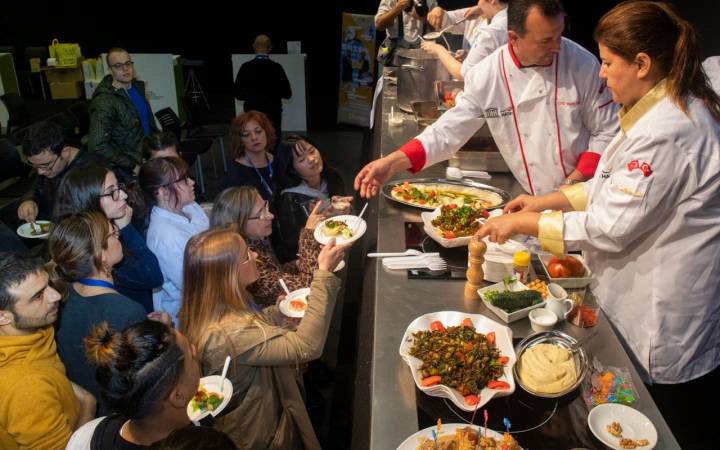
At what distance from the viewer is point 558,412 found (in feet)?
4.78

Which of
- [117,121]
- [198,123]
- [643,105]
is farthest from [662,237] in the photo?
[198,123]

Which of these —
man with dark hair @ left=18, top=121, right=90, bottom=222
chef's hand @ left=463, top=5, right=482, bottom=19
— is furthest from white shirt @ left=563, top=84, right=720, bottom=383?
man with dark hair @ left=18, top=121, right=90, bottom=222

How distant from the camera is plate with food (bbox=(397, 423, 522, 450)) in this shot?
1.30 meters

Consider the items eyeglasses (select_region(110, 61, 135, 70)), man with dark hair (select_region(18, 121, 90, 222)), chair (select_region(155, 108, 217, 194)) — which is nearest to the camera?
man with dark hair (select_region(18, 121, 90, 222))

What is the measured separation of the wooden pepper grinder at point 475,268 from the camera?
6.05 ft

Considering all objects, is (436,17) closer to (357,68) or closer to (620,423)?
(620,423)

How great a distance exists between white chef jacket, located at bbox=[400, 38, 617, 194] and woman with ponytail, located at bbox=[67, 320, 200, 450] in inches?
56.5

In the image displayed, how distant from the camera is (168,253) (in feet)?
9.30

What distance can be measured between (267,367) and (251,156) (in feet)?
7.34

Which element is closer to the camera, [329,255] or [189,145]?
[329,255]

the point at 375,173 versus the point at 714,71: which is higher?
the point at 714,71

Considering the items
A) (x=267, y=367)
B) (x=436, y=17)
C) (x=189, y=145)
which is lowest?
(x=189, y=145)

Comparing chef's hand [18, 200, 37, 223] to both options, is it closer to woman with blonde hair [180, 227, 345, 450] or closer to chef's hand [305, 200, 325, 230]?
chef's hand [305, 200, 325, 230]

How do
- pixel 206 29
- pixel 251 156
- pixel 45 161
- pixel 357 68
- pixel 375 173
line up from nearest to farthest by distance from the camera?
pixel 375 173, pixel 45 161, pixel 251 156, pixel 357 68, pixel 206 29
